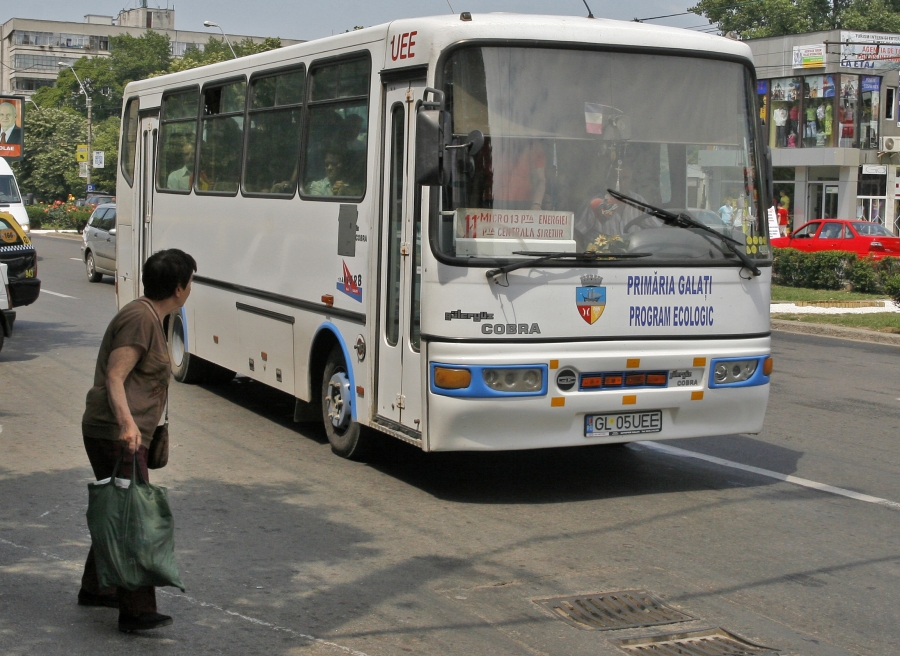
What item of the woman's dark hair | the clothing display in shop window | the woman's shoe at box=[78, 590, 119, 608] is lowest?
the woman's shoe at box=[78, 590, 119, 608]

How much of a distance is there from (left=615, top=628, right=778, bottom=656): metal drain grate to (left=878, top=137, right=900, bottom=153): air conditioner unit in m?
48.1

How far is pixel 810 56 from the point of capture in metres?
52.6

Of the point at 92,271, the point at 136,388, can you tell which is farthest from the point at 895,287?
the point at 136,388

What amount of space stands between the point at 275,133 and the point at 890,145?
4448 cm

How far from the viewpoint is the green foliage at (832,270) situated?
2603 cm

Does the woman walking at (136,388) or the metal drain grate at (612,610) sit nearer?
the woman walking at (136,388)

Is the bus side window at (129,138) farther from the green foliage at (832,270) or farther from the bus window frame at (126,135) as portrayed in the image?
the green foliage at (832,270)

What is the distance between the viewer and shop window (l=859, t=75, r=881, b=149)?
51.2 m

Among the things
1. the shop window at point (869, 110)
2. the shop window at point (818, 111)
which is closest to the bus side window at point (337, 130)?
the shop window at point (818, 111)

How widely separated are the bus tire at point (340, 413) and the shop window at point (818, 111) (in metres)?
45.9

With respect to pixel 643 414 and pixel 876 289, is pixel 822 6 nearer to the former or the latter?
pixel 876 289

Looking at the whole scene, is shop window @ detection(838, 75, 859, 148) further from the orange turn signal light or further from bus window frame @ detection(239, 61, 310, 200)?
the orange turn signal light

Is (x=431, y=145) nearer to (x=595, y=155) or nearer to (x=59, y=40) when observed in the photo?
(x=595, y=155)

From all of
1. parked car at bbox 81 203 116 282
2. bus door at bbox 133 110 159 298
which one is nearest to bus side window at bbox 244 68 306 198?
bus door at bbox 133 110 159 298
